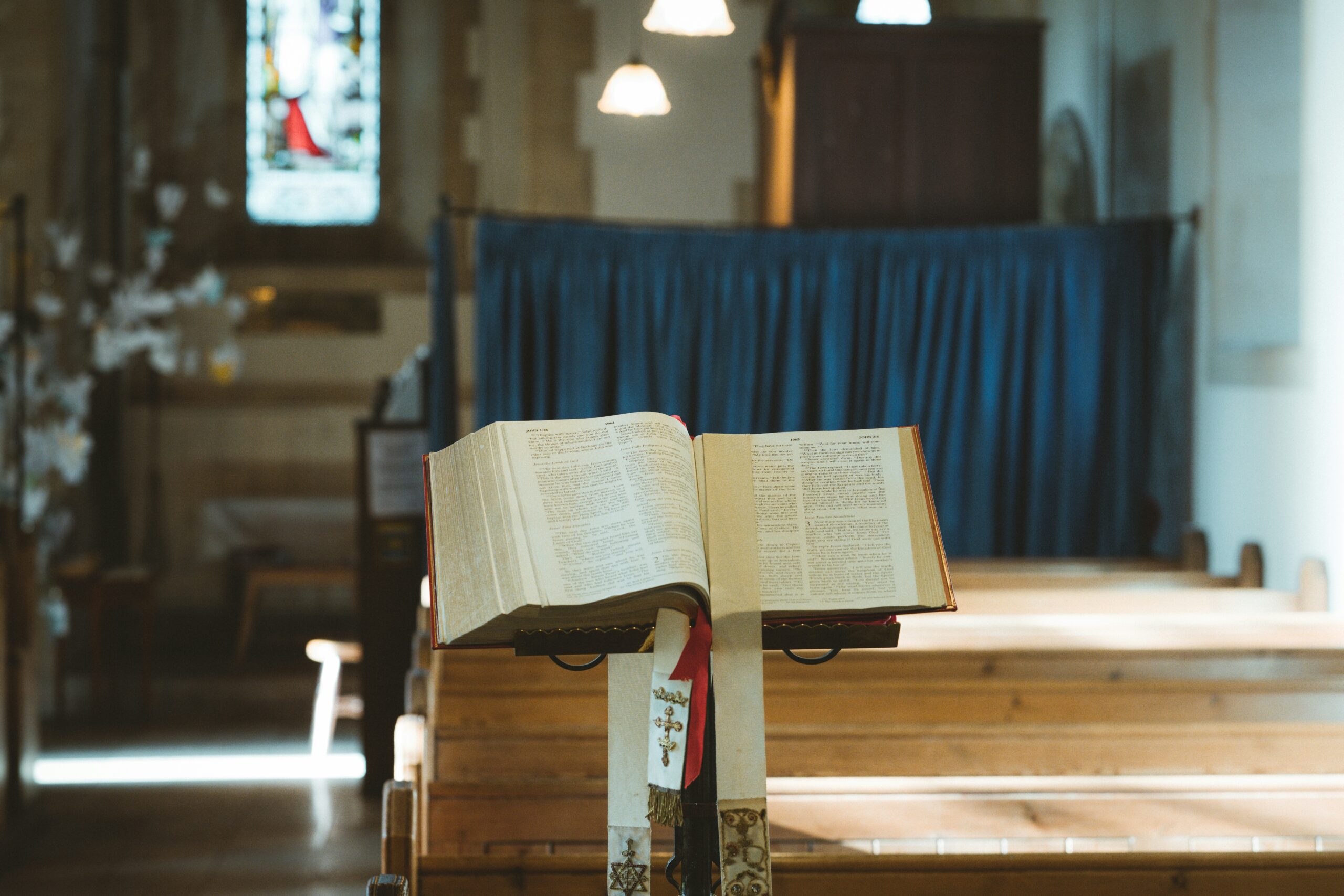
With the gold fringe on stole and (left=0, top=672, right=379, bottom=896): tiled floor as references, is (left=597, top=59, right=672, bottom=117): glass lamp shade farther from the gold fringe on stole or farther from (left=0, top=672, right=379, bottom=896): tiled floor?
the gold fringe on stole

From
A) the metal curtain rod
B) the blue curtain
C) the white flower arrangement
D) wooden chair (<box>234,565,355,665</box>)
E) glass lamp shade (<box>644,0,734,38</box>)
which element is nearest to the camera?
glass lamp shade (<box>644,0,734,38</box>)

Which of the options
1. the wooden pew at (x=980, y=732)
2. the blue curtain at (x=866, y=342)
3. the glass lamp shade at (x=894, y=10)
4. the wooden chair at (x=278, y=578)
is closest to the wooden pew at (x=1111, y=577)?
the wooden pew at (x=980, y=732)

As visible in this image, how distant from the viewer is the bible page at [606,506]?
137cm

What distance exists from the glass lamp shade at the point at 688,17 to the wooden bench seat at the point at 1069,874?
10.8ft

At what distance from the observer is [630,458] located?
1442 millimetres

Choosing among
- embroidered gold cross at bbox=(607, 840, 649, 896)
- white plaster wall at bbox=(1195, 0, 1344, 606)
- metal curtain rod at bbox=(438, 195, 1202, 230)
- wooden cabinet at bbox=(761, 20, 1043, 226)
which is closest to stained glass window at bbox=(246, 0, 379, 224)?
metal curtain rod at bbox=(438, 195, 1202, 230)

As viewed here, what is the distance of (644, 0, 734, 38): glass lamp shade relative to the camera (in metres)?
4.40

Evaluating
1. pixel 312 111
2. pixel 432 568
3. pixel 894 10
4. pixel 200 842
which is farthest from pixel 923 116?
pixel 312 111

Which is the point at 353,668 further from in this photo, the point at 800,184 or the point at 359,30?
the point at 359,30

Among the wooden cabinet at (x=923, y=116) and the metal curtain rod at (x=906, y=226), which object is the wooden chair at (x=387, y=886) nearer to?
the metal curtain rod at (x=906, y=226)

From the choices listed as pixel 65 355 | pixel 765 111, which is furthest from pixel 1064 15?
pixel 65 355

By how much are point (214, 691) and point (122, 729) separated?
80cm

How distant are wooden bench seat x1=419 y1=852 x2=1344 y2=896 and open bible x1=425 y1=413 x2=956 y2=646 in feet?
1.49

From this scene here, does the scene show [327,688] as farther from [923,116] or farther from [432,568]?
[432,568]
